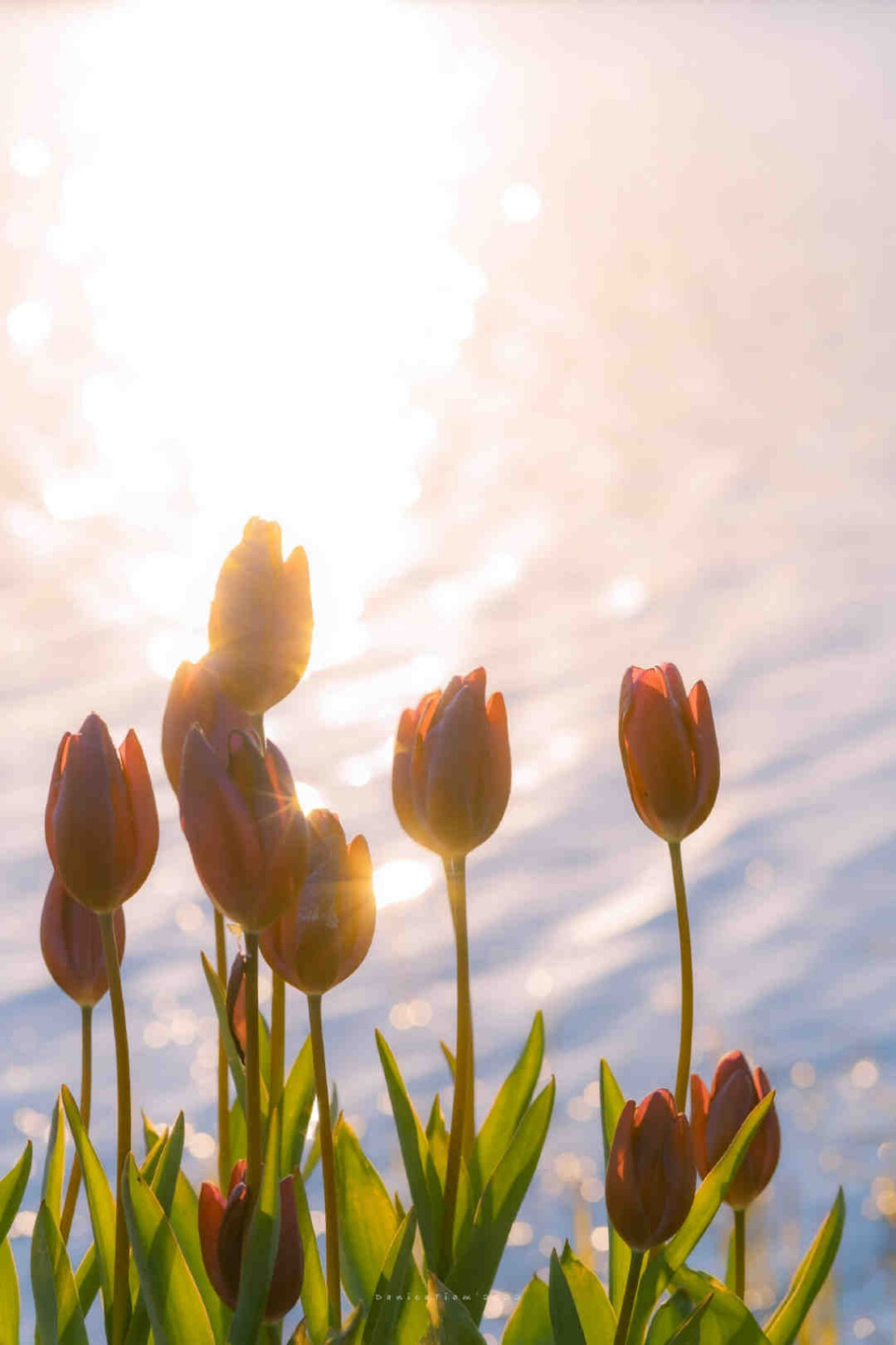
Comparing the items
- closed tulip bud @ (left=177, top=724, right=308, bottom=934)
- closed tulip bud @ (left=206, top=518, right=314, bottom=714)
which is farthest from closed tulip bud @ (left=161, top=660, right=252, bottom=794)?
closed tulip bud @ (left=177, top=724, right=308, bottom=934)

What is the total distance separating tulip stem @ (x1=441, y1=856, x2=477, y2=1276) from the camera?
2.31ft

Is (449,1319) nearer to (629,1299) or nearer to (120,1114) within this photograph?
(629,1299)

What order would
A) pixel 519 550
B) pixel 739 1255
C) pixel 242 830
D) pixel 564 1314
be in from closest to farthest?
pixel 242 830 < pixel 564 1314 < pixel 739 1255 < pixel 519 550

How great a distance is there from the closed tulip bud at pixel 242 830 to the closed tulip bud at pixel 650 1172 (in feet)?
0.60

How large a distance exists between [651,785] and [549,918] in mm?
1844

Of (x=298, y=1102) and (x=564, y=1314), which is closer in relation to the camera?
(x=564, y=1314)

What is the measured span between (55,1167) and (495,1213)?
9.3 inches

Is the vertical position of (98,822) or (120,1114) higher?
(98,822)

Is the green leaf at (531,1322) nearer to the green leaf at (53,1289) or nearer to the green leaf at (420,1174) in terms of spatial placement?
the green leaf at (420,1174)

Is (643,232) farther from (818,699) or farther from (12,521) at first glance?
(818,699)

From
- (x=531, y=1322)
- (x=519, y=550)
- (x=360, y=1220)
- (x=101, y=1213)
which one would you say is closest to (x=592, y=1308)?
(x=531, y=1322)

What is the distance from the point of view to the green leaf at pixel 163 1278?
2.25 ft

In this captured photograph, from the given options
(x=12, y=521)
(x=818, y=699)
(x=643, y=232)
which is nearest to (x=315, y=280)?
(x=643, y=232)

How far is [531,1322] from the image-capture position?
0.81 metres
